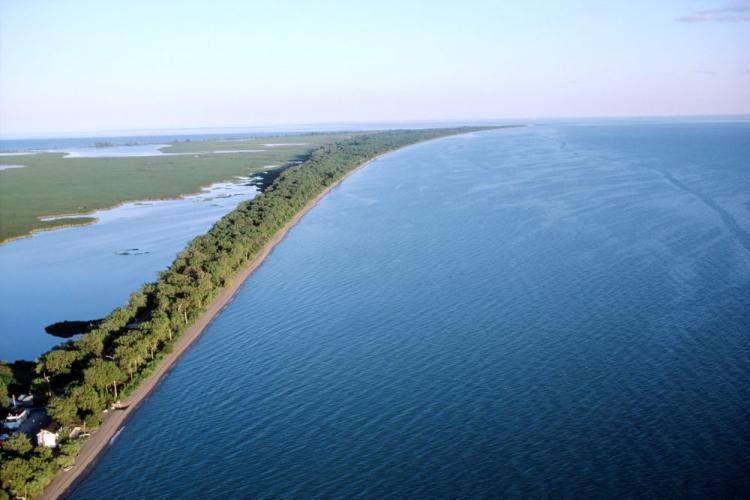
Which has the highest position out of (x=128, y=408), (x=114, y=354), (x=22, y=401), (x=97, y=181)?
(x=97, y=181)

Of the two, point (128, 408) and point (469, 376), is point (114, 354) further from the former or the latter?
point (469, 376)

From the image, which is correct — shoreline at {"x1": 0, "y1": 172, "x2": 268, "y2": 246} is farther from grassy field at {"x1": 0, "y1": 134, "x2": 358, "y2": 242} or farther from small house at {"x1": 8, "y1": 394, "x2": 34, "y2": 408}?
small house at {"x1": 8, "y1": 394, "x2": 34, "y2": 408}

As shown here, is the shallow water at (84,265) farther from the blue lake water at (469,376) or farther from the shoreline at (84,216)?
the blue lake water at (469,376)

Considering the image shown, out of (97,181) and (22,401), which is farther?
(97,181)

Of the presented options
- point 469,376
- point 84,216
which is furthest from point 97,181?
point 469,376

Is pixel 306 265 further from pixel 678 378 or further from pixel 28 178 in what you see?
pixel 28 178

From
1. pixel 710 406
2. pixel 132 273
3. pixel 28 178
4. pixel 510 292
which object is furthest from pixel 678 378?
pixel 28 178

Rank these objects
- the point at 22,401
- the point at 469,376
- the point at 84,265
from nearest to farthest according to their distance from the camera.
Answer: the point at 22,401 → the point at 469,376 → the point at 84,265
